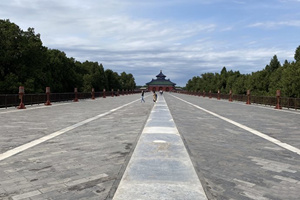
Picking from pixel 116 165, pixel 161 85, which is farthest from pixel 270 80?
pixel 161 85

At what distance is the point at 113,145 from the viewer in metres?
6.75

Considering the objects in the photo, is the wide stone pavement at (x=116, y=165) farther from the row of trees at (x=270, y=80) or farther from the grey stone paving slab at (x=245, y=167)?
the row of trees at (x=270, y=80)

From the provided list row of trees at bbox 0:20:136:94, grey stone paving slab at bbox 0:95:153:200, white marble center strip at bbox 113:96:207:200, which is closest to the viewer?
white marble center strip at bbox 113:96:207:200

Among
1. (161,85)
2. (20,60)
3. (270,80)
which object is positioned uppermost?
(161,85)

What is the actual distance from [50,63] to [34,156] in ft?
115

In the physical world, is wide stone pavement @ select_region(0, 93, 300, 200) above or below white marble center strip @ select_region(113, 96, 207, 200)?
below

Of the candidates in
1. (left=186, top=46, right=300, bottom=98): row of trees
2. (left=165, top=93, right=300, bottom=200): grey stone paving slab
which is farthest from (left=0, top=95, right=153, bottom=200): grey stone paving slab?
(left=186, top=46, right=300, bottom=98): row of trees

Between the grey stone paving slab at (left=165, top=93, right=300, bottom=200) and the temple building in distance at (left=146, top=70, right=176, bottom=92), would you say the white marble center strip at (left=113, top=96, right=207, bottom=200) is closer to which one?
the grey stone paving slab at (left=165, top=93, right=300, bottom=200)

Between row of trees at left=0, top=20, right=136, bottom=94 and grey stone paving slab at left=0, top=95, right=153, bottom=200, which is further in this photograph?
row of trees at left=0, top=20, right=136, bottom=94

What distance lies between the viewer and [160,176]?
4.20m

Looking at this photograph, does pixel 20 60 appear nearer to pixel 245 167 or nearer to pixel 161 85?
pixel 245 167

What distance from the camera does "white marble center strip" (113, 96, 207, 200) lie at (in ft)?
11.6

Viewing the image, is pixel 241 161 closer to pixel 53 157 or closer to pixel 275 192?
pixel 275 192

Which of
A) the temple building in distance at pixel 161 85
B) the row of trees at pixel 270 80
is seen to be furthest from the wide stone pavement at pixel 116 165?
the temple building in distance at pixel 161 85
